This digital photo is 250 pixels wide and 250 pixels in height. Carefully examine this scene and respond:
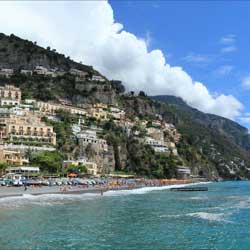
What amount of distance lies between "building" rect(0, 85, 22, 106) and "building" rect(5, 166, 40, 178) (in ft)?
163

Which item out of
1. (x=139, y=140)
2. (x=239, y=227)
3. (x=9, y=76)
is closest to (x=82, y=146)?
(x=139, y=140)

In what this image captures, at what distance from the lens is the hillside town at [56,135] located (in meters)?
109

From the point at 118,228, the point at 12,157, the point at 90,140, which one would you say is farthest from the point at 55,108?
the point at 118,228

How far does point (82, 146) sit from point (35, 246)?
101 meters

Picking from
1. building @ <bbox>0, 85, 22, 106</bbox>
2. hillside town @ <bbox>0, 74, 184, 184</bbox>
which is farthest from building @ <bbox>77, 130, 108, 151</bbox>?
building @ <bbox>0, 85, 22, 106</bbox>

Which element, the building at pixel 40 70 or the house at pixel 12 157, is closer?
the house at pixel 12 157

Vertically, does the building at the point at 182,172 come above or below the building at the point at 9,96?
below

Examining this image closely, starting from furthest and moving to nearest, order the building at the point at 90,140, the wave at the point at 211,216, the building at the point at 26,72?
the building at the point at 26,72 → the building at the point at 90,140 → the wave at the point at 211,216

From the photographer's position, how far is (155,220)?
40656 mm

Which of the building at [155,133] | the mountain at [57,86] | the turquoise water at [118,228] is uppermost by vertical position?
the mountain at [57,86]

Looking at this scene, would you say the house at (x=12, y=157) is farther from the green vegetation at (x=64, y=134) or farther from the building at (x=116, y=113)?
the building at (x=116, y=113)

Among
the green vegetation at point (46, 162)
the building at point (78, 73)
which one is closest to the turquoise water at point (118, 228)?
the green vegetation at point (46, 162)

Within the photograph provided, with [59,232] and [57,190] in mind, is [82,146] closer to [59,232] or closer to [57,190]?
[57,190]

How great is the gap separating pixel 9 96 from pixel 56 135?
3269 centimetres
